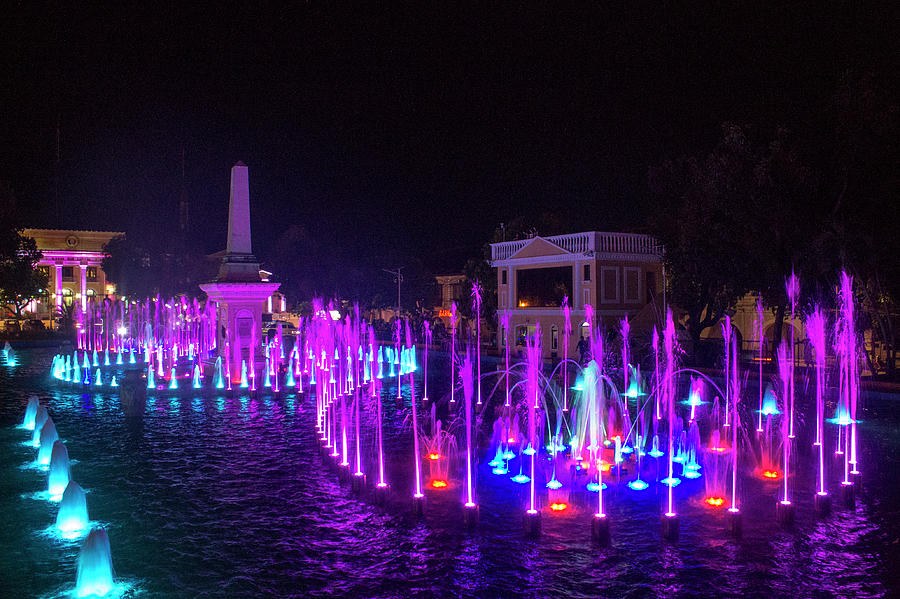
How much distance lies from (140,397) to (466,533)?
14.6 m

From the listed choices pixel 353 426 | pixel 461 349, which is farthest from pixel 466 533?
pixel 461 349

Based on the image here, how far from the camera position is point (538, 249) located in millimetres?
47312

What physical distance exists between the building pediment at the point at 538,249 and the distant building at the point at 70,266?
5451 centimetres

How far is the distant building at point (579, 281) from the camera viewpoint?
43438 millimetres

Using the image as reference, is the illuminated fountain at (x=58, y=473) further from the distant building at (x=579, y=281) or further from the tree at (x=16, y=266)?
the tree at (x=16, y=266)

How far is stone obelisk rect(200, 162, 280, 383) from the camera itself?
2611 cm

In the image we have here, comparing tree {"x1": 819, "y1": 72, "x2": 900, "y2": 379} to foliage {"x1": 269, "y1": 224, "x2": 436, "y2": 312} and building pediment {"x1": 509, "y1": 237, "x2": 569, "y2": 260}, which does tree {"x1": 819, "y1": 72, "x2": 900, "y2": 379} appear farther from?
foliage {"x1": 269, "y1": 224, "x2": 436, "y2": 312}

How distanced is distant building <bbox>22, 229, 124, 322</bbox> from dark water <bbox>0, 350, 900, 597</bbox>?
248 feet

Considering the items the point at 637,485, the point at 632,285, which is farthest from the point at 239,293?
the point at 632,285

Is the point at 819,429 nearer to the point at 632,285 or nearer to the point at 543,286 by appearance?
the point at 632,285

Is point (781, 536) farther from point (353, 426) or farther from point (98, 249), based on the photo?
point (98, 249)

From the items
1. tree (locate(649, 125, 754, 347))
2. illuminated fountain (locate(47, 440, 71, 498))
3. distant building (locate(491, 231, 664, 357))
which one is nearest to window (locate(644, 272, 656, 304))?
distant building (locate(491, 231, 664, 357))

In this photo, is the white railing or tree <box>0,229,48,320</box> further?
tree <box>0,229,48,320</box>

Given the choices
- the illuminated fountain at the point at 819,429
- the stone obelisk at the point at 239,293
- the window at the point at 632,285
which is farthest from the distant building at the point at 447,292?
the stone obelisk at the point at 239,293
